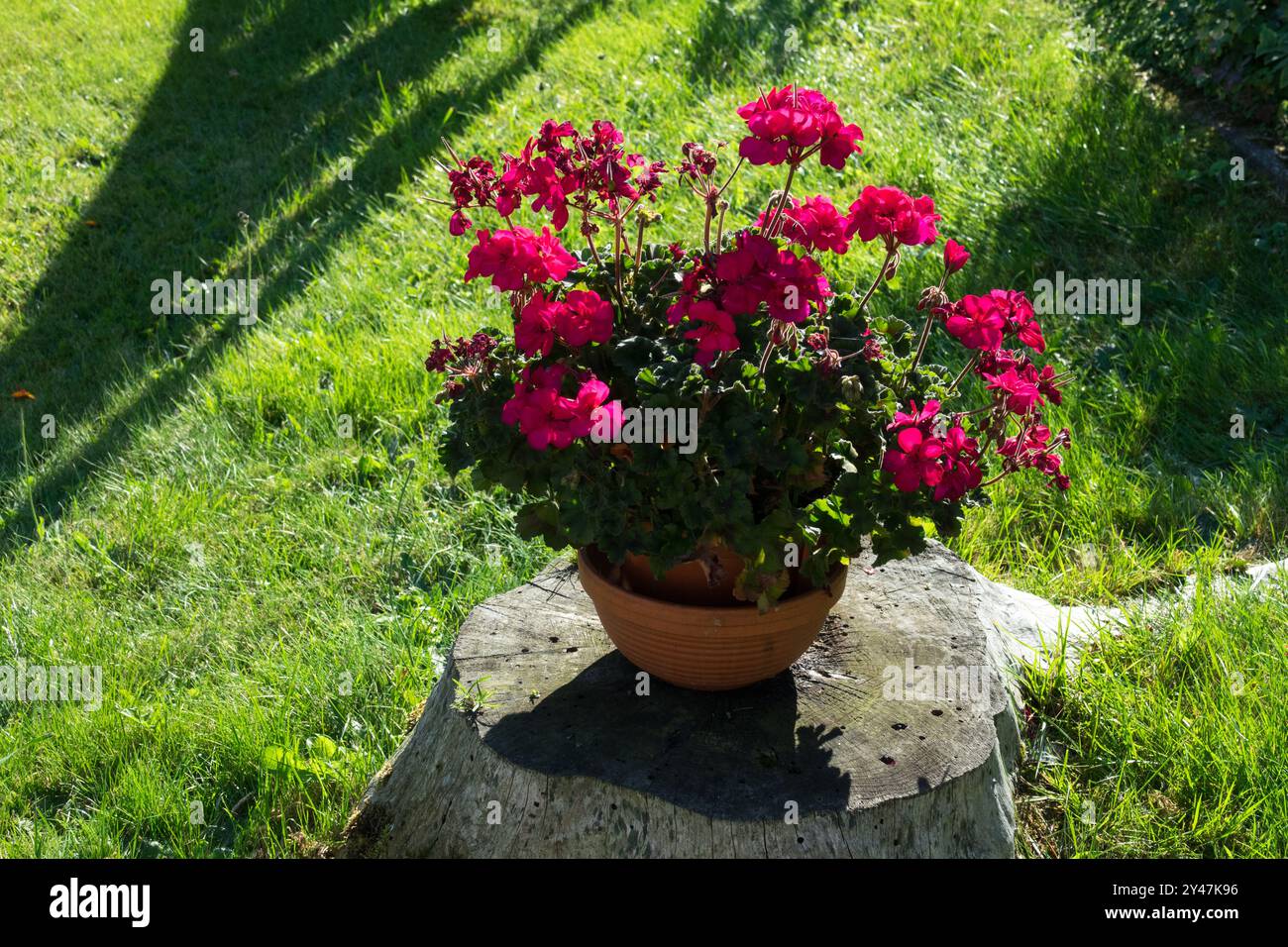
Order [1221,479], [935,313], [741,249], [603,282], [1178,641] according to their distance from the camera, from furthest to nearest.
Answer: [1221,479] < [1178,641] < [603,282] < [935,313] < [741,249]

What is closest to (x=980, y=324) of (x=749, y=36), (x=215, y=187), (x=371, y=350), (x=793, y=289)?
(x=793, y=289)

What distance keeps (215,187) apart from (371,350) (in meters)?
2.47

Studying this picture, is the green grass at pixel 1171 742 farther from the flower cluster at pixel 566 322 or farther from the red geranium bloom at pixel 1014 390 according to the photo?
the flower cluster at pixel 566 322

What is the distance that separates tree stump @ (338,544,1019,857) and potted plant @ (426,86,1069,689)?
19cm

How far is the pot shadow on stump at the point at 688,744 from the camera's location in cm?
238

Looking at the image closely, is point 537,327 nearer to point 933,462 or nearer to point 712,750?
point 933,462

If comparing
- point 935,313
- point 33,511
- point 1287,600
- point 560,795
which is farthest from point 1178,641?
point 33,511

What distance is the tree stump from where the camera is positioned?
2.38 m

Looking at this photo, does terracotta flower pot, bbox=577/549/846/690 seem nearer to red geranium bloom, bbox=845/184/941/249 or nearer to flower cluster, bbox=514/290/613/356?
flower cluster, bbox=514/290/613/356

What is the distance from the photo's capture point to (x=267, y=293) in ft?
18.4

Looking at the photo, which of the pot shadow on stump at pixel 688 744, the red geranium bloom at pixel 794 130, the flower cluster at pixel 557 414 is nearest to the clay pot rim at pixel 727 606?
the pot shadow on stump at pixel 688 744

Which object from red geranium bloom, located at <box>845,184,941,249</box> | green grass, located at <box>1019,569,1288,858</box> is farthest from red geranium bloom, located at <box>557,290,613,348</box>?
green grass, located at <box>1019,569,1288,858</box>

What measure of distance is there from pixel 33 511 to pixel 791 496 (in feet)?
10.00
